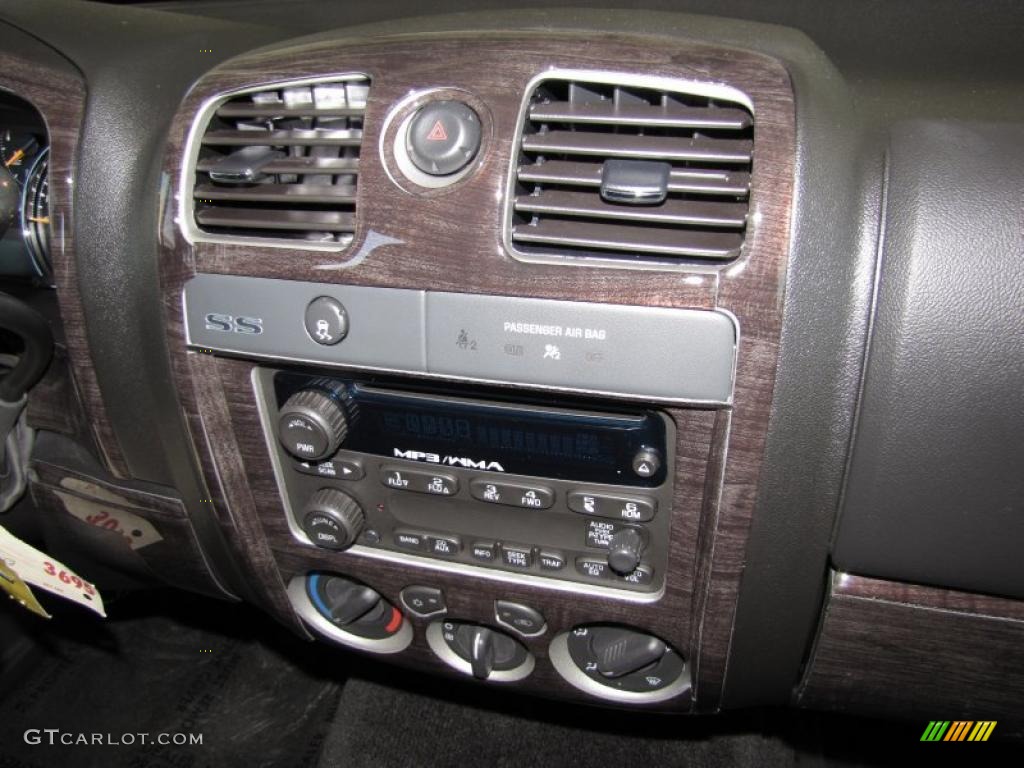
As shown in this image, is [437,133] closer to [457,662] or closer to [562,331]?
[562,331]

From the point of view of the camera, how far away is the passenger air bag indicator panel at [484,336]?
2.45 feet

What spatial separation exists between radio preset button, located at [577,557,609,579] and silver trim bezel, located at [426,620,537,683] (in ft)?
0.73

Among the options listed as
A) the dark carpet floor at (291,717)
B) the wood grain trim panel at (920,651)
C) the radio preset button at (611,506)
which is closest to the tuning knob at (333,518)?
the radio preset button at (611,506)

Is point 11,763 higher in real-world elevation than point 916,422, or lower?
lower

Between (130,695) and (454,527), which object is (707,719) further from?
(130,695)

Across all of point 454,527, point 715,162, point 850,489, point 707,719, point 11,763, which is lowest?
point 11,763

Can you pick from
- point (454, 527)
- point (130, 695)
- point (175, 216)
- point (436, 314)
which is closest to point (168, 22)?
point (175, 216)

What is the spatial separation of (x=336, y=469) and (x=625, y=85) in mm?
538

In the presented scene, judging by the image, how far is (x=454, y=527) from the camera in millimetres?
995

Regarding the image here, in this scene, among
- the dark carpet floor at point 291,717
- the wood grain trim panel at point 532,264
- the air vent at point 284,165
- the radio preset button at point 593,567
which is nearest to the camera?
the wood grain trim panel at point 532,264

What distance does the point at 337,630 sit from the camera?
3.92 ft

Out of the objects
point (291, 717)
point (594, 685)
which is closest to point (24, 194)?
point (594, 685)

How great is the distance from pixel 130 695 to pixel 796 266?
167 cm

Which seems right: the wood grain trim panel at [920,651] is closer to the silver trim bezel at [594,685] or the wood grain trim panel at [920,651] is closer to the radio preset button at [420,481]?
the silver trim bezel at [594,685]
